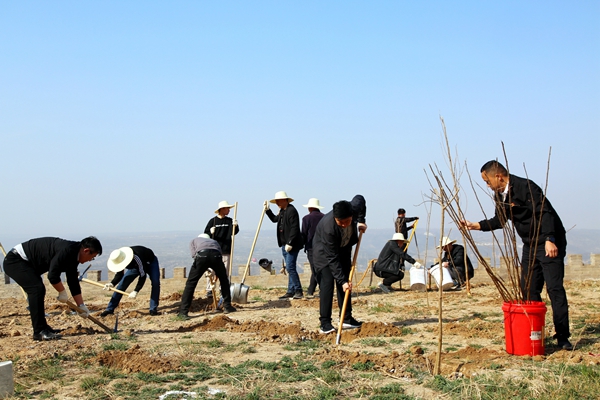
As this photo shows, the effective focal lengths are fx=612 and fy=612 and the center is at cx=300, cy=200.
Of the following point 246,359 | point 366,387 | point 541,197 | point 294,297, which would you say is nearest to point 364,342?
point 246,359

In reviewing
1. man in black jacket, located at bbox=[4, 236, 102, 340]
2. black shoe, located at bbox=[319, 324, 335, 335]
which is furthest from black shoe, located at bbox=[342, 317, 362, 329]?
man in black jacket, located at bbox=[4, 236, 102, 340]

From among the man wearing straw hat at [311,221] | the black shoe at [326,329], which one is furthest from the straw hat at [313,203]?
the black shoe at [326,329]

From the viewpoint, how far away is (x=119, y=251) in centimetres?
929

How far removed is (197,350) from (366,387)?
217 cm

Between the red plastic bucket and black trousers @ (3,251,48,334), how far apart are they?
16.2 ft

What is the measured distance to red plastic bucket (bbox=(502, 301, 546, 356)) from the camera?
5.17 meters

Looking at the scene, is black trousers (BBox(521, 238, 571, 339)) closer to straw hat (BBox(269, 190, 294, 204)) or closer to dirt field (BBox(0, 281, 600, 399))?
dirt field (BBox(0, 281, 600, 399))

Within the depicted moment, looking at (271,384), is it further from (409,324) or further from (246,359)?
(409,324)

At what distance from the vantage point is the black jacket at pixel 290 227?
1048cm

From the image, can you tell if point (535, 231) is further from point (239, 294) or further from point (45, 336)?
point (239, 294)

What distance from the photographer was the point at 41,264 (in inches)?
276

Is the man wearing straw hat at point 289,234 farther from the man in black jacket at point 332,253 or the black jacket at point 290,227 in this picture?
the man in black jacket at point 332,253

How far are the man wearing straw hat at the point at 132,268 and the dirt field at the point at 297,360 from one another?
2.24ft

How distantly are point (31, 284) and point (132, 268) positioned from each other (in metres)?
2.67
